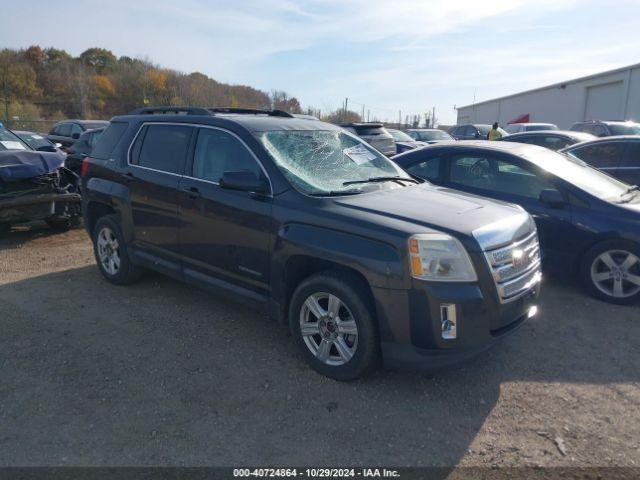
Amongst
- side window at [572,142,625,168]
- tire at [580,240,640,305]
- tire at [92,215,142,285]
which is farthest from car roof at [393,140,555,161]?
tire at [92,215,142,285]

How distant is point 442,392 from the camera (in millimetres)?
3496

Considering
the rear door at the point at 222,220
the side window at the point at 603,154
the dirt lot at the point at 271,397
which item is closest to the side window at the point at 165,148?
the rear door at the point at 222,220

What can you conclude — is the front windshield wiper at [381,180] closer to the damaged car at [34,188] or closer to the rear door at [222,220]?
the rear door at [222,220]

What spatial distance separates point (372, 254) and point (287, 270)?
2.59 feet

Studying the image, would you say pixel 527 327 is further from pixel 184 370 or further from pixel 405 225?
pixel 184 370

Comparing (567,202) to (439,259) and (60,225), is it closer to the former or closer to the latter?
(439,259)

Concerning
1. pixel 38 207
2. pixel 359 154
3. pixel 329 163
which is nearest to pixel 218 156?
pixel 329 163

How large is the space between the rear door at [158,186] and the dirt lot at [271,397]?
0.63 metres

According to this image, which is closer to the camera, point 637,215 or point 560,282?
point 637,215

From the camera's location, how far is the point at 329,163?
427cm

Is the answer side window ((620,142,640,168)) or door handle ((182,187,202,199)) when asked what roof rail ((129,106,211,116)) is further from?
side window ((620,142,640,168))

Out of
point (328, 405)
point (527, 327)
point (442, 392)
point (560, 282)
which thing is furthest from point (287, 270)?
point (560, 282)

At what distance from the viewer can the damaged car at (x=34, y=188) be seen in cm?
718

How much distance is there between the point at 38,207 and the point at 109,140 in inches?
109
